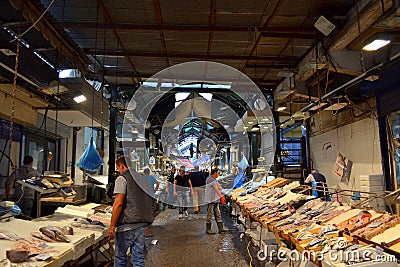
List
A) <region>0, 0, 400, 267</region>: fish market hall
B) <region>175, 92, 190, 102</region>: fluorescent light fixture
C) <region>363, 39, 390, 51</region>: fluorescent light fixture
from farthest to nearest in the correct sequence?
<region>175, 92, 190, 102</region>: fluorescent light fixture < <region>363, 39, 390, 51</region>: fluorescent light fixture < <region>0, 0, 400, 267</region>: fish market hall

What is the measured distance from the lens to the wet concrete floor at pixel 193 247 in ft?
16.3

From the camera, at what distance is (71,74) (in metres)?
6.36

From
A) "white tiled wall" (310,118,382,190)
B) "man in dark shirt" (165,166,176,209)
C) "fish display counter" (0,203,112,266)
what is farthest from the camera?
"man in dark shirt" (165,166,176,209)

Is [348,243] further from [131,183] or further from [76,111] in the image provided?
[76,111]

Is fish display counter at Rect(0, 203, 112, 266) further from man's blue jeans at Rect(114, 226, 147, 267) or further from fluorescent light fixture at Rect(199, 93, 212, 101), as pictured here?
fluorescent light fixture at Rect(199, 93, 212, 101)

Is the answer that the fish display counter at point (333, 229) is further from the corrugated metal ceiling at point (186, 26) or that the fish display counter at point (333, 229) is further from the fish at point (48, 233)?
the corrugated metal ceiling at point (186, 26)

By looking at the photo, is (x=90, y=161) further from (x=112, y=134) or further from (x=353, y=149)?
(x=353, y=149)

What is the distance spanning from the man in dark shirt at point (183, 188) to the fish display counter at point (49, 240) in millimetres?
6937

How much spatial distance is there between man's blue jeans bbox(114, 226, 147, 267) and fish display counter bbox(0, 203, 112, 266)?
267mm

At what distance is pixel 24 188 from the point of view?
4.58 meters

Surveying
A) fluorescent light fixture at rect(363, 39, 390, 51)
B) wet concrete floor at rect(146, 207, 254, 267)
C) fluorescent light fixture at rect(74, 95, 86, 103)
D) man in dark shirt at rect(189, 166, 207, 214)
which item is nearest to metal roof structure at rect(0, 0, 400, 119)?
fluorescent light fixture at rect(363, 39, 390, 51)

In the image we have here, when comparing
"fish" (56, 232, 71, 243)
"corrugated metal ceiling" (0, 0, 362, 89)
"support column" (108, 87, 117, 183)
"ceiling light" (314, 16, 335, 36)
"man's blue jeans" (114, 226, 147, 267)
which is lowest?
"man's blue jeans" (114, 226, 147, 267)

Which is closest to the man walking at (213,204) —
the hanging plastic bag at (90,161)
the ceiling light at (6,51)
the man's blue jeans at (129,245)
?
the hanging plastic bag at (90,161)

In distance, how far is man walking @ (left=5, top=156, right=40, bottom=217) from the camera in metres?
4.72
